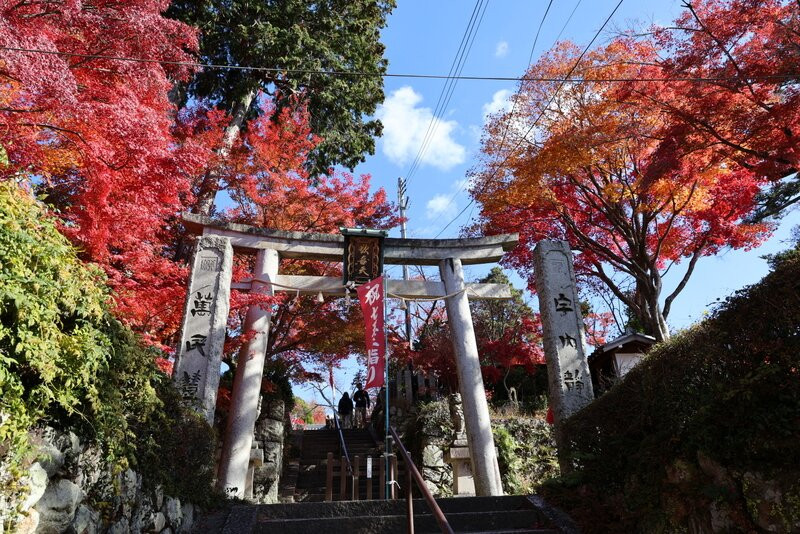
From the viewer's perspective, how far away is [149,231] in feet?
29.3

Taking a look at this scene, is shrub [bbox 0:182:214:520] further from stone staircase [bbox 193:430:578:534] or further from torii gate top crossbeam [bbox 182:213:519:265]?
torii gate top crossbeam [bbox 182:213:519:265]

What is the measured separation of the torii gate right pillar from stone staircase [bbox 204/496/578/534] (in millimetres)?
2555

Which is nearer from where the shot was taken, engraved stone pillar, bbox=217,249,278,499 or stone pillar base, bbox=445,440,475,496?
engraved stone pillar, bbox=217,249,278,499

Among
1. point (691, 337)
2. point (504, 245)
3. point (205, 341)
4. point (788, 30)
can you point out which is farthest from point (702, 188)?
point (205, 341)

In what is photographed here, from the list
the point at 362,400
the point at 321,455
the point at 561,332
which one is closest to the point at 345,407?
the point at 362,400

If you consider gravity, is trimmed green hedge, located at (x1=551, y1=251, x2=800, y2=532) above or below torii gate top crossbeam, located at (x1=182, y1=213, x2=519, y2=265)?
below

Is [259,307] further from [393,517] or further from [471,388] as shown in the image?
[393,517]

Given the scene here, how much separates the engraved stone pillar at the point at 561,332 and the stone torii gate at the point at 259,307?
1.76 meters

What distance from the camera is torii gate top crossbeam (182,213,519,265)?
31.1 ft

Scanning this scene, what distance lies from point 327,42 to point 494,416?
12891 millimetres

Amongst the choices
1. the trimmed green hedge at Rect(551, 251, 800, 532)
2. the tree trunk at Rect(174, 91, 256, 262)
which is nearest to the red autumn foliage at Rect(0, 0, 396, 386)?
the tree trunk at Rect(174, 91, 256, 262)

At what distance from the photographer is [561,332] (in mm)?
8000

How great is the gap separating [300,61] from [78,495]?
1447cm

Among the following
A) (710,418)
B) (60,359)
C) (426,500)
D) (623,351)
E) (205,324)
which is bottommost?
(426,500)
